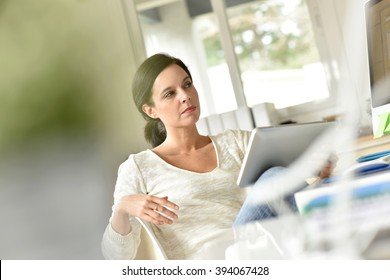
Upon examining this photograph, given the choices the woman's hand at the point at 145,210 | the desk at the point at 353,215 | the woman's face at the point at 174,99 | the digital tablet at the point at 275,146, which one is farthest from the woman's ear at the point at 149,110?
the desk at the point at 353,215

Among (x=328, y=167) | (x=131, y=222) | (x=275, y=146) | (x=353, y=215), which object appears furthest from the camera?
(x=131, y=222)

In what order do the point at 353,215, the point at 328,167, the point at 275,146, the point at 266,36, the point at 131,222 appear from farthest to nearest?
1. the point at 266,36
2. the point at 131,222
3. the point at 328,167
4. the point at 275,146
5. the point at 353,215

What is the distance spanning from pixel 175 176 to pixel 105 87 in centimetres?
31

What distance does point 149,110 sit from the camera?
1140 mm

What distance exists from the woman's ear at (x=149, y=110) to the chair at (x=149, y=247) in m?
0.20

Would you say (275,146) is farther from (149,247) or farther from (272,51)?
(272,51)

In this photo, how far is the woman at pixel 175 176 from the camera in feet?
3.45

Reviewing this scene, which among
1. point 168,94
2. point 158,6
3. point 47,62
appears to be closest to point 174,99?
point 168,94

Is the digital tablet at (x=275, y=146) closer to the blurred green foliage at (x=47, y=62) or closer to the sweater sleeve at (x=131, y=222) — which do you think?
the sweater sleeve at (x=131, y=222)

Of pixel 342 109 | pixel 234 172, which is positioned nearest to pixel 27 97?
pixel 234 172

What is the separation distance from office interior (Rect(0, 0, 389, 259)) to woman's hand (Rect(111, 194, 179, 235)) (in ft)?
0.56

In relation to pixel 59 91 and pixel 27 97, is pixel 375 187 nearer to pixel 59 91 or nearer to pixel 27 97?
pixel 59 91

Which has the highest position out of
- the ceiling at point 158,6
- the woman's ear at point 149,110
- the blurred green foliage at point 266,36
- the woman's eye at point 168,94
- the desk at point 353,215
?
the ceiling at point 158,6

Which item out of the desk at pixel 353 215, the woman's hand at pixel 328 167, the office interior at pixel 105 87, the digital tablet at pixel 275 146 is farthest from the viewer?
the office interior at pixel 105 87
